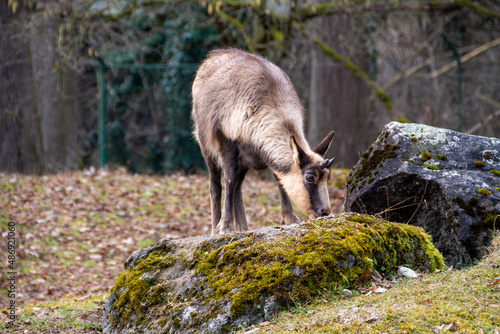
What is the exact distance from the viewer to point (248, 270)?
4406 mm

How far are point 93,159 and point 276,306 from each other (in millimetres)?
14608

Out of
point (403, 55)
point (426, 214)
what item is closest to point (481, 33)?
point (403, 55)

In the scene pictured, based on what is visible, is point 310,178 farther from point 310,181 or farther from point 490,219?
point 490,219

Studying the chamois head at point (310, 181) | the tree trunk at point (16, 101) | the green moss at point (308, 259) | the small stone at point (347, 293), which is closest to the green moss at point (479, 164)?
the green moss at point (308, 259)

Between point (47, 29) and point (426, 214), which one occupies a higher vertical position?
point (47, 29)

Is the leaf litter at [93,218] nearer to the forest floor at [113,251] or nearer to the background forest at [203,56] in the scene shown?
the forest floor at [113,251]

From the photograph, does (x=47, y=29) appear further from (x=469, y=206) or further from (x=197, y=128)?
(x=469, y=206)

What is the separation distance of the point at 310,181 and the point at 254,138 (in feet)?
2.94

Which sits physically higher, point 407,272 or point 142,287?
point 407,272

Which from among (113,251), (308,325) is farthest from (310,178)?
(113,251)

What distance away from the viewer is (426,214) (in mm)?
5777

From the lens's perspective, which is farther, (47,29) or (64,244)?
(47,29)

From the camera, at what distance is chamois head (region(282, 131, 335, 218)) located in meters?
5.77

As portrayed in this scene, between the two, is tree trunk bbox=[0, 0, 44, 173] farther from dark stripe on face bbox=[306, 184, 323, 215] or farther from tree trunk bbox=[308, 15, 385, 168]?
dark stripe on face bbox=[306, 184, 323, 215]
